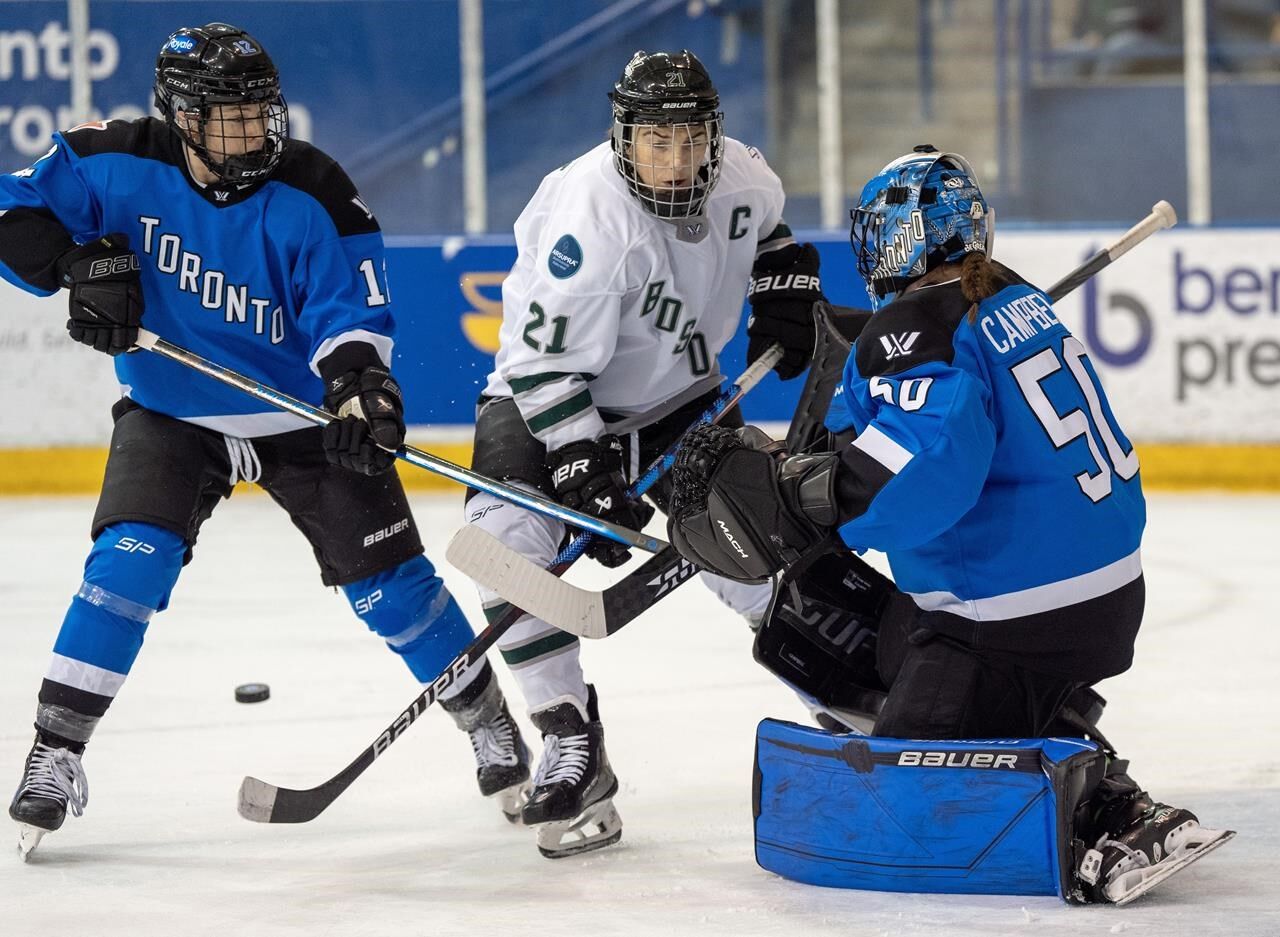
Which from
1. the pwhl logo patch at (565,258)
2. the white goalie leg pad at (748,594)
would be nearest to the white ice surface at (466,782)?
the white goalie leg pad at (748,594)

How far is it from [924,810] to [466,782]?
1.02 m

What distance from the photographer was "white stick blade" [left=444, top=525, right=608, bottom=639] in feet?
8.91

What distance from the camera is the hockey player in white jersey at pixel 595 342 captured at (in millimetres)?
2777

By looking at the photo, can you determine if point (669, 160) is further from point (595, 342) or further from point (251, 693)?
point (251, 693)

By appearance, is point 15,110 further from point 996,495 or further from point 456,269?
point 996,495

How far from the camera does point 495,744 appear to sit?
3006 millimetres

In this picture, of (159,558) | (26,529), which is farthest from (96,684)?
(26,529)

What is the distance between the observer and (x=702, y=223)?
9.68 feet

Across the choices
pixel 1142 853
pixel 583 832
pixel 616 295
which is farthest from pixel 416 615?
pixel 1142 853

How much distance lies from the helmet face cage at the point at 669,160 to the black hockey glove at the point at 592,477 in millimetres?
382

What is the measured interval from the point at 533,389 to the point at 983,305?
767mm

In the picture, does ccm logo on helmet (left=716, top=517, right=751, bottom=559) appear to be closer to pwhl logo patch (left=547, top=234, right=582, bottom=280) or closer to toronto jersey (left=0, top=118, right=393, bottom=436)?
pwhl logo patch (left=547, top=234, right=582, bottom=280)

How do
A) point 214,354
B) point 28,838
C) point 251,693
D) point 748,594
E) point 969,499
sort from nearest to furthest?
point 969,499, point 28,838, point 214,354, point 748,594, point 251,693

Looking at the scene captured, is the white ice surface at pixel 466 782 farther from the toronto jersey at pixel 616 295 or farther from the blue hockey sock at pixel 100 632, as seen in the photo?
the toronto jersey at pixel 616 295
